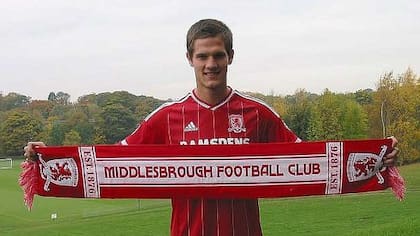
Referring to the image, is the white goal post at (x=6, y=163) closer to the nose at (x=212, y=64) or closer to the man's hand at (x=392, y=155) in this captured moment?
the man's hand at (x=392, y=155)

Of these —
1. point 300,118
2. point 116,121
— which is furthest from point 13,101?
point 300,118

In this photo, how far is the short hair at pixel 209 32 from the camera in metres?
3.83

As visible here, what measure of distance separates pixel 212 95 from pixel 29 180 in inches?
59.7

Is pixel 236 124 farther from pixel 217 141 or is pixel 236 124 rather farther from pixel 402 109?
pixel 402 109

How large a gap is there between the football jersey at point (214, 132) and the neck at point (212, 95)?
0.03 meters

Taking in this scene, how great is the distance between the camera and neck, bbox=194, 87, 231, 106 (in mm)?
3892

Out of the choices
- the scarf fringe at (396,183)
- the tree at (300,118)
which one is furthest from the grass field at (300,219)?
the tree at (300,118)

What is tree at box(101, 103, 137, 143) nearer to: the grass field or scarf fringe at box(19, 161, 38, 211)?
the grass field

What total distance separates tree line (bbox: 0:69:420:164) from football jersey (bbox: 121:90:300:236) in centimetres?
3378

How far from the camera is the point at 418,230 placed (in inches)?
418

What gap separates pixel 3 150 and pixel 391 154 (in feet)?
211

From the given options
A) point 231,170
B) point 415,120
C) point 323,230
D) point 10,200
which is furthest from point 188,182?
point 415,120

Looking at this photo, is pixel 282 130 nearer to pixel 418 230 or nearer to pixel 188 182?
pixel 188 182

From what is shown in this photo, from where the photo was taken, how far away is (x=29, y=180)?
4531mm
